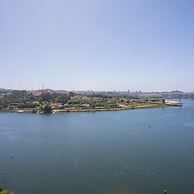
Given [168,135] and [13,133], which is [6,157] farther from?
[168,135]

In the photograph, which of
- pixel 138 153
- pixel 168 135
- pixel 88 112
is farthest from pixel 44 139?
pixel 88 112

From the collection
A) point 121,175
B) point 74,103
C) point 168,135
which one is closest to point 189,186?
point 121,175

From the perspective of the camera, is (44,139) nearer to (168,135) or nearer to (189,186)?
(168,135)

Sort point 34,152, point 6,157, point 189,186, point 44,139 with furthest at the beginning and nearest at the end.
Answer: point 44,139 → point 34,152 → point 6,157 → point 189,186

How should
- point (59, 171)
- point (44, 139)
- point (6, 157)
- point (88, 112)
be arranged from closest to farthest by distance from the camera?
point (59, 171), point (6, 157), point (44, 139), point (88, 112)

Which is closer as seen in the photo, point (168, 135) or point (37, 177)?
point (37, 177)

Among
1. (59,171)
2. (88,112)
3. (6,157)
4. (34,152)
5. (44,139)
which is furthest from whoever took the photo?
(88,112)
